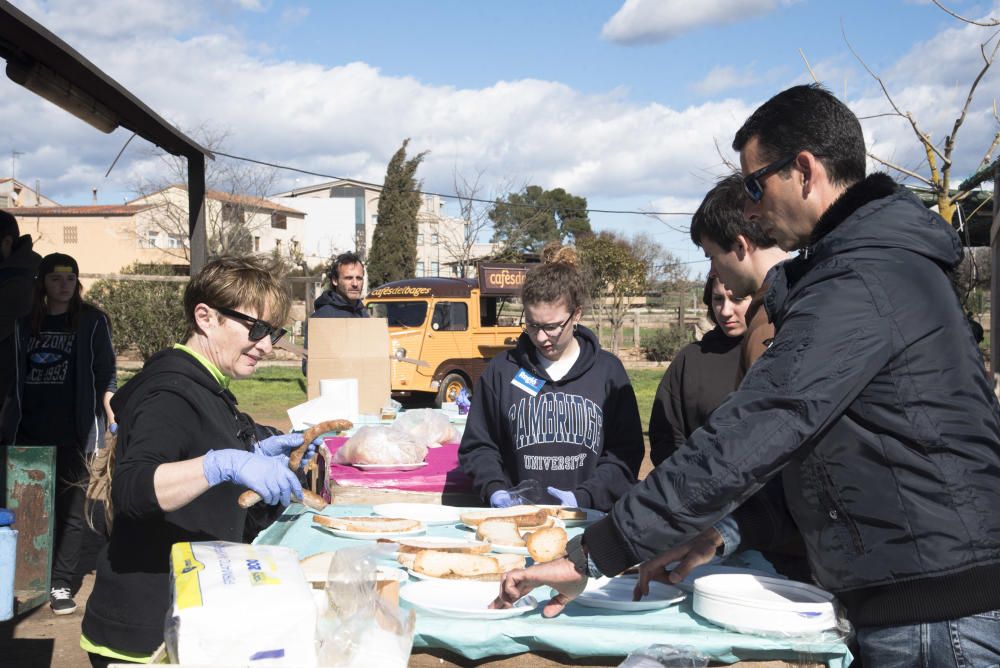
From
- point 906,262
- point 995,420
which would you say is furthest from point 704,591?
point 906,262

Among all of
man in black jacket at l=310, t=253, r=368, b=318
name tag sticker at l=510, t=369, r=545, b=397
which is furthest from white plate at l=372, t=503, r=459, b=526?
man in black jacket at l=310, t=253, r=368, b=318

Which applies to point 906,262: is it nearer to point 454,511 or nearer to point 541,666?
point 541,666

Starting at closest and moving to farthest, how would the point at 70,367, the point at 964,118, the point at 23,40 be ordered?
the point at 23,40 < the point at 70,367 < the point at 964,118

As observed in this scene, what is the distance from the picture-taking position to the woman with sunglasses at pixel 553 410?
11.1 ft

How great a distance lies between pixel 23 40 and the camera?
3.92 m

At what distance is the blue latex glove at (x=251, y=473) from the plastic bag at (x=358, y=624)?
431mm

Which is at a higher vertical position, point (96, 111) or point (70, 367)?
point (96, 111)

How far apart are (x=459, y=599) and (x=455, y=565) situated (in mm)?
206

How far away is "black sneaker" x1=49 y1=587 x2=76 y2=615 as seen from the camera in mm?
5031

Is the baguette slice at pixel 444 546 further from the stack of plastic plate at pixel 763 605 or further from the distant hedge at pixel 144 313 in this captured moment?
the distant hedge at pixel 144 313

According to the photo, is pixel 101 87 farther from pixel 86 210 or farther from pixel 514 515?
pixel 86 210

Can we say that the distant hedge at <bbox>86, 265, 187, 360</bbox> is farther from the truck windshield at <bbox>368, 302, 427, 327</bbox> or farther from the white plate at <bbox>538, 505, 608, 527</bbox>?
the white plate at <bbox>538, 505, 608, 527</bbox>

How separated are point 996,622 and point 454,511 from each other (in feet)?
5.75

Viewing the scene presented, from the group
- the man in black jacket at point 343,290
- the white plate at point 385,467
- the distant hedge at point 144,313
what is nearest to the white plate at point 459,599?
the white plate at point 385,467
